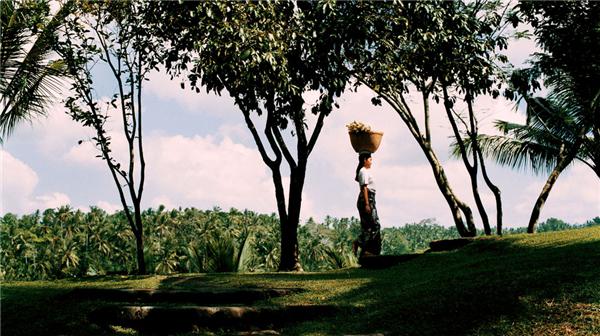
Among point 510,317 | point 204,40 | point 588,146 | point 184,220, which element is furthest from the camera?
point 184,220

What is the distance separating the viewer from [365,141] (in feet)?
42.7

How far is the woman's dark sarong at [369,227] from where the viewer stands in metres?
11.8

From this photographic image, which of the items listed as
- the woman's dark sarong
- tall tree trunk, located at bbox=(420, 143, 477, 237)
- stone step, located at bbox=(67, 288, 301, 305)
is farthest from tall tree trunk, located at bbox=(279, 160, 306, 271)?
stone step, located at bbox=(67, 288, 301, 305)

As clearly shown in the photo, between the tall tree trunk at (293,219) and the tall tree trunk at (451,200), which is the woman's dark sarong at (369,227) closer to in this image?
the tall tree trunk at (293,219)

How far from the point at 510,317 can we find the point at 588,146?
13343 mm

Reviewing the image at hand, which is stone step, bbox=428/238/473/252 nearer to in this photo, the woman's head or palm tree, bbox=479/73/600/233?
the woman's head

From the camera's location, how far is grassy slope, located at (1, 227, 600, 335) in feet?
20.6

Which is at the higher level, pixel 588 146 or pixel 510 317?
pixel 588 146

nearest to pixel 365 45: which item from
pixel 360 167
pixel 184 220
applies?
pixel 360 167

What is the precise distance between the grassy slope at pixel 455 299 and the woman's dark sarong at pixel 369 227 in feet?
6.95

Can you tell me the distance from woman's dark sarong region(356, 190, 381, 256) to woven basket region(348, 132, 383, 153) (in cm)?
136

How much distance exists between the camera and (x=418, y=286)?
25.5ft

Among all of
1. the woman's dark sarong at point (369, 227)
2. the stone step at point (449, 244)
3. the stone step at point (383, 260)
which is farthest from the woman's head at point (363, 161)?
the stone step at point (449, 244)

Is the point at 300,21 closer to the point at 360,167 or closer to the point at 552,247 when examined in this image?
→ the point at 360,167
